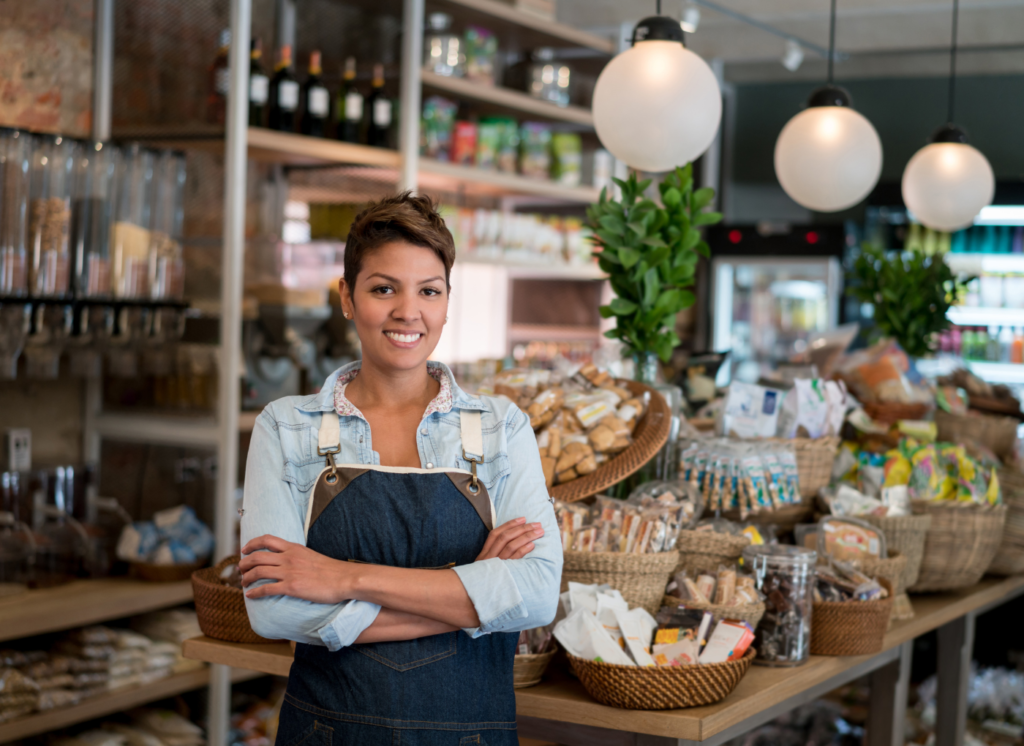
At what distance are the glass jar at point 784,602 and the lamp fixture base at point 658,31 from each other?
4.54 feet

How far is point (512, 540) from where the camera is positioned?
1.59 metres

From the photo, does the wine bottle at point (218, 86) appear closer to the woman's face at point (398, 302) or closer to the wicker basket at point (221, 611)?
the wicker basket at point (221, 611)

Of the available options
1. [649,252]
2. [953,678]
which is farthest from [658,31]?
[953,678]

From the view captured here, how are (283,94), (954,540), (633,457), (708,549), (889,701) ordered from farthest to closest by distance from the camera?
(283,94)
(954,540)
(889,701)
(633,457)
(708,549)

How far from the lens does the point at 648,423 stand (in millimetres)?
2594

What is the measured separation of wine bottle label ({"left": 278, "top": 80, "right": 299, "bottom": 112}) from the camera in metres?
3.90

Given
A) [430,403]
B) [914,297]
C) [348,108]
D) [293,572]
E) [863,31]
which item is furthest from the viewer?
[863,31]

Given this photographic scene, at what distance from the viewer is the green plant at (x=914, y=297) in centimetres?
440

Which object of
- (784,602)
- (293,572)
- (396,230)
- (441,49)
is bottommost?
(784,602)

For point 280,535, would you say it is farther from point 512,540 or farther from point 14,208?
point 14,208

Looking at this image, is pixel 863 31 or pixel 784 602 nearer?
pixel 784 602

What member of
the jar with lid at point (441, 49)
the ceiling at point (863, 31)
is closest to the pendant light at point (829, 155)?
the jar with lid at point (441, 49)

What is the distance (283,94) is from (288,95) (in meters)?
0.02

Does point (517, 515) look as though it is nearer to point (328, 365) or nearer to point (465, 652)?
point (465, 652)
